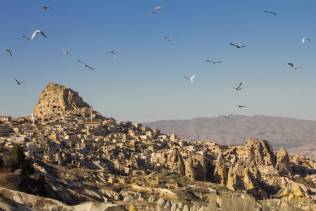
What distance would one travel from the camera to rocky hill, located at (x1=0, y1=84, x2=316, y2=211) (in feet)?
200

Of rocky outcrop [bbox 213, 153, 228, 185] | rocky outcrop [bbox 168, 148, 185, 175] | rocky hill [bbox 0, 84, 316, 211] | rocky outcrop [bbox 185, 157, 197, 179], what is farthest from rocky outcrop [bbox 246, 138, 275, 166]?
rocky outcrop [bbox 185, 157, 197, 179]

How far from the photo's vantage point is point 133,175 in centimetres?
12725

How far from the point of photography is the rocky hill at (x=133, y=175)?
60844 millimetres

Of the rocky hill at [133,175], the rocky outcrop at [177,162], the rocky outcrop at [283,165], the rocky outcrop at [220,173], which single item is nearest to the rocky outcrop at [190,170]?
the rocky hill at [133,175]

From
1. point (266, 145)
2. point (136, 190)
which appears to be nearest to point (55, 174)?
point (136, 190)

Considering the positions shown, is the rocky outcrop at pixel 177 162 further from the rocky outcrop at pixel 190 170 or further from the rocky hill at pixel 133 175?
the rocky outcrop at pixel 190 170

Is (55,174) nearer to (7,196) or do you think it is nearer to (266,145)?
(7,196)

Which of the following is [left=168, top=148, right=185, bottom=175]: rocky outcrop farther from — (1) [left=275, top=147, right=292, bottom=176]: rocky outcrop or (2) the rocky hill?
(1) [left=275, top=147, right=292, bottom=176]: rocky outcrop

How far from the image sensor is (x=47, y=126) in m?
198

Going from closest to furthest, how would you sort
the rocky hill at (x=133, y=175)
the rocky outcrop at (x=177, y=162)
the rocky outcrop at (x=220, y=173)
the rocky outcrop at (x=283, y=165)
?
1. the rocky hill at (x=133, y=175)
2. the rocky outcrop at (x=220, y=173)
3. the rocky outcrop at (x=177, y=162)
4. the rocky outcrop at (x=283, y=165)

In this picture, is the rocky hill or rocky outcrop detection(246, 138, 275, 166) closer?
the rocky hill

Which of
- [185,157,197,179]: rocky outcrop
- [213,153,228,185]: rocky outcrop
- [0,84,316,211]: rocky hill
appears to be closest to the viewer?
[0,84,316,211]: rocky hill

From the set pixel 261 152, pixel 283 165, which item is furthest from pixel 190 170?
pixel 261 152

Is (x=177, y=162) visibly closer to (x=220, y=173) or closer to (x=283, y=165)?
(x=220, y=173)
